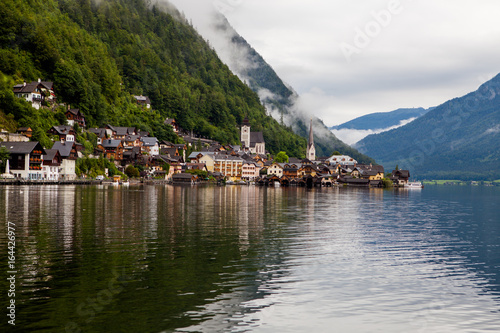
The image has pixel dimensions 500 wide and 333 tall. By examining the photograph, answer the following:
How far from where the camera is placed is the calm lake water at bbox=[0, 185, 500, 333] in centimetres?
1510

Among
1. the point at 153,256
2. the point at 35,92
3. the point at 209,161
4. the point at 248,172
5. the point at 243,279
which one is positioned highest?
the point at 35,92

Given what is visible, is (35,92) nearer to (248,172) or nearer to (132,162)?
(132,162)

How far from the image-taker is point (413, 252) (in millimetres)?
28859

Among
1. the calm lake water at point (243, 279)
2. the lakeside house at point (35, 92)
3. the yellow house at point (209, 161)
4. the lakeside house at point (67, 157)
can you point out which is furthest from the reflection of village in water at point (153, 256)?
the yellow house at point (209, 161)

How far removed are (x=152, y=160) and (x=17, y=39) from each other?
53577 millimetres

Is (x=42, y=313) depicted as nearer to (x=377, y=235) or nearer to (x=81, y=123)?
(x=377, y=235)

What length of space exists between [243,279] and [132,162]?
128 metres

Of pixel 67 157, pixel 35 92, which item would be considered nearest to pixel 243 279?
pixel 67 157

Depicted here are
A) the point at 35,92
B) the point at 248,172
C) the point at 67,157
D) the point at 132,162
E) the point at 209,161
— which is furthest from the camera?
the point at 248,172

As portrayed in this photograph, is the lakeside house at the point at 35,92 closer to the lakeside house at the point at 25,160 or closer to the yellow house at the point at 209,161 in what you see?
→ the lakeside house at the point at 25,160

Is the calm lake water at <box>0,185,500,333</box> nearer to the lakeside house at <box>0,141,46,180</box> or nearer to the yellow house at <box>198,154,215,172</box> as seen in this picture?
the lakeside house at <box>0,141,46,180</box>

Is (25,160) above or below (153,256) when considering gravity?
above

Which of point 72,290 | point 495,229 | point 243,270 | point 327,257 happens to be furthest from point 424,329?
point 495,229

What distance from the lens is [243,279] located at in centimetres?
2003
